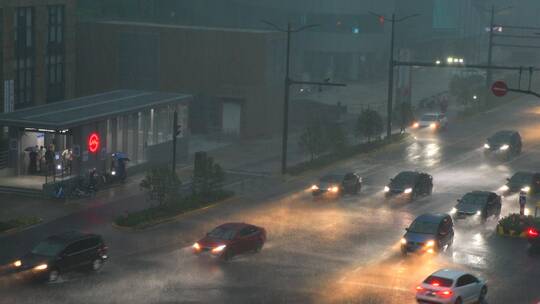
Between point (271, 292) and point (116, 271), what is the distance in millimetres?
7478

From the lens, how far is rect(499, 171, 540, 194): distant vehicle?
2849 inches

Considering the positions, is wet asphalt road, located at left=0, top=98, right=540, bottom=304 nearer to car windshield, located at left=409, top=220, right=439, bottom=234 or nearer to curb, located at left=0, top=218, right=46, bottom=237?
curb, located at left=0, top=218, right=46, bottom=237

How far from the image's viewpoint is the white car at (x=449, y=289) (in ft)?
146

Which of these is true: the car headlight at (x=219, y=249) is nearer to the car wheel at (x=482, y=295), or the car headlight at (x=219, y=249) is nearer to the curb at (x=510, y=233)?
the car wheel at (x=482, y=295)

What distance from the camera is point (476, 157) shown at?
86750 millimetres

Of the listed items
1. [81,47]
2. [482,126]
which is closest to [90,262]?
[81,47]

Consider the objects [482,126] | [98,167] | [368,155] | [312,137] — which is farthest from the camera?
[482,126]

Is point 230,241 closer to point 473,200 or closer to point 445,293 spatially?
point 445,293

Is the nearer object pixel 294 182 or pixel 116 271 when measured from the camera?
pixel 116 271

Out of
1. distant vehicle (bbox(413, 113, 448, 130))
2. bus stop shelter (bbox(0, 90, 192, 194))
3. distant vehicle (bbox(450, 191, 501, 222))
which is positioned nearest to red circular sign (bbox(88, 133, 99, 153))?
bus stop shelter (bbox(0, 90, 192, 194))

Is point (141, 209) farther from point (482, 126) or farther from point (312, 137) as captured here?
point (482, 126)

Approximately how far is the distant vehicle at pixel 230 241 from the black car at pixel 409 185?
56.5ft

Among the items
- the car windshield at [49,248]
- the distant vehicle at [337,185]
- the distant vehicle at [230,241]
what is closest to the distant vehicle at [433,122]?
the distant vehicle at [337,185]

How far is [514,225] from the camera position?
195 ft
